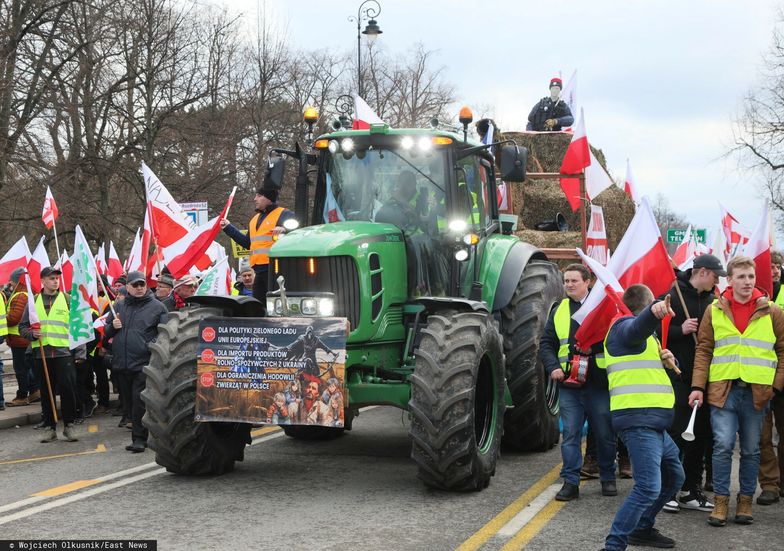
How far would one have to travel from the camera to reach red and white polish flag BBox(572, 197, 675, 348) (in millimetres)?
6988

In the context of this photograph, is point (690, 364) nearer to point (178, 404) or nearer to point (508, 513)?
point (508, 513)

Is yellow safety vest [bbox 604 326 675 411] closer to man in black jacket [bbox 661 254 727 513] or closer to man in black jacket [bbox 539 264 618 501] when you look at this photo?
man in black jacket [bbox 539 264 618 501]

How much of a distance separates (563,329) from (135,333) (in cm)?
478

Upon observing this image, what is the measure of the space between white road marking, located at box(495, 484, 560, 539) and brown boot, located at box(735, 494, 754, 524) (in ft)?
4.48

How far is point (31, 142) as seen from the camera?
2522cm

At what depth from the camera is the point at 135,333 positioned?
1032cm

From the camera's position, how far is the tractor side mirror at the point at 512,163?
8523mm

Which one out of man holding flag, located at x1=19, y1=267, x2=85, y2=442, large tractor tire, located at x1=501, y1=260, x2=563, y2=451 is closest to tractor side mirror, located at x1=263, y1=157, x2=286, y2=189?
large tractor tire, located at x1=501, y1=260, x2=563, y2=451

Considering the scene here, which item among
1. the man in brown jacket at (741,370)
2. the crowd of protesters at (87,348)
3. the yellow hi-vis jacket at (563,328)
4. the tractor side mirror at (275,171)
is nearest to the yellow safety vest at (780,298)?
the man in brown jacket at (741,370)

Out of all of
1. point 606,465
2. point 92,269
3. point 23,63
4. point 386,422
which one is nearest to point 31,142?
point 23,63

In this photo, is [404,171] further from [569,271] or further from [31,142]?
[31,142]

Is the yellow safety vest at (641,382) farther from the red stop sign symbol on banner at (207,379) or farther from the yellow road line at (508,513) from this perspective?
the red stop sign symbol on banner at (207,379)

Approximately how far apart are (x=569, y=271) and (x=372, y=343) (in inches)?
69.1

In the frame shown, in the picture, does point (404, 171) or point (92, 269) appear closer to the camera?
point (404, 171)
